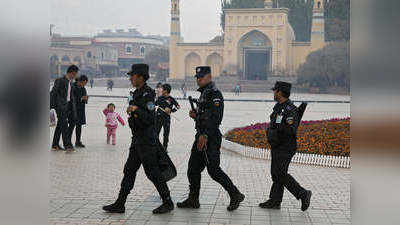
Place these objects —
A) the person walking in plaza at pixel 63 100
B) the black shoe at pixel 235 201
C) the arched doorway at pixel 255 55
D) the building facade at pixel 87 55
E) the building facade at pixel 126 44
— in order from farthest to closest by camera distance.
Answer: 1. the building facade at pixel 126 44
2. the building facade at pixel 87 55
3. the arched doorway at pixel 255 55
4. the person walking in plaza at pixel 63 100
5. the black shoe at pixel 235 201

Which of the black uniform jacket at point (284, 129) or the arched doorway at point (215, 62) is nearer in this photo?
the black uniform jacket at point (284, 129)

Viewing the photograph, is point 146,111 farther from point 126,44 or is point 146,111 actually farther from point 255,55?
point 126,44

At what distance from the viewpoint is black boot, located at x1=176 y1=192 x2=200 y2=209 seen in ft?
18.1

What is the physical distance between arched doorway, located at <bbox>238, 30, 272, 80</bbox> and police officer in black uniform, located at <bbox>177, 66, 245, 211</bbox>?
4599 centimetres

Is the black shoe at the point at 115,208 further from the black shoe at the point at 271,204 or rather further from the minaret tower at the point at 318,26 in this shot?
the minaret tower at the point at 318,26

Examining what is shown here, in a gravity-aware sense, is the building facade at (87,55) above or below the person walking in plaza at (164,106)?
above

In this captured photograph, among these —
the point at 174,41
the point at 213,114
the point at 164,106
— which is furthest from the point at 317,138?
the point at 174,41

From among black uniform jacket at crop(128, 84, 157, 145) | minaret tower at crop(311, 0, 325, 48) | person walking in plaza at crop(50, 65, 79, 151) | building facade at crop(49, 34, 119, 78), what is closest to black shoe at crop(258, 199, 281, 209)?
black uniform jacket at crop(128, 84, 157, 145)

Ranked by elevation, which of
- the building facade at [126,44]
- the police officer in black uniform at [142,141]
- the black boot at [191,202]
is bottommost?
the black boot at [191,202]

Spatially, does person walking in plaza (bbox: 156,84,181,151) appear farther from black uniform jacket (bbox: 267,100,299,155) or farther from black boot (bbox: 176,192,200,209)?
black uniform jacket (bbox: 267,100,299,155)

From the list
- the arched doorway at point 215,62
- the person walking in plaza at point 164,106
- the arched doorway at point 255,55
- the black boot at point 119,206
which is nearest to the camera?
the black boot at point 119,206

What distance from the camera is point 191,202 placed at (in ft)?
18.1

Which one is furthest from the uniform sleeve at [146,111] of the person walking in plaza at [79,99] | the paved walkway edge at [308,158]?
the person walking in plaza at [79,99]

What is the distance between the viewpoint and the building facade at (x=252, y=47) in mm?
49625
